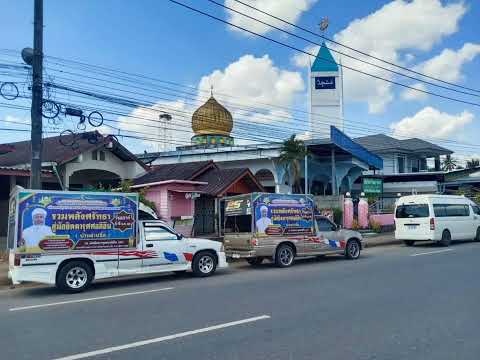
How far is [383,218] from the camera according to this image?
28.3 meters

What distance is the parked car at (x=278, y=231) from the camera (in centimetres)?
1391

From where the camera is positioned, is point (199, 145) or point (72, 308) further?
point (199, 145)

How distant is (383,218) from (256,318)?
23.1 m

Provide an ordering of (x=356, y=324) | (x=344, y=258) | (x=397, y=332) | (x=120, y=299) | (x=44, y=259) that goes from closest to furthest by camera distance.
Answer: (x=397, y=332), (x=356, y=324), (x=120, y=299), (x=44, y=259), (x=344, y=258)

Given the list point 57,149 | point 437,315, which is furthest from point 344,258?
point 57,149

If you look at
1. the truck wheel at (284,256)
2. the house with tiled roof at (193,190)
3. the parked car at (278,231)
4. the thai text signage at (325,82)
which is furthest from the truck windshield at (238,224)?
the thai text signage at (325,82)

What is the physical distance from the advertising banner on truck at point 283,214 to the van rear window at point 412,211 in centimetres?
725


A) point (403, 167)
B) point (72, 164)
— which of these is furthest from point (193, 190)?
point (403, 167)

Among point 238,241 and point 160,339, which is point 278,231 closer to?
point 238,241

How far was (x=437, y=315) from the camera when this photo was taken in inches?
275

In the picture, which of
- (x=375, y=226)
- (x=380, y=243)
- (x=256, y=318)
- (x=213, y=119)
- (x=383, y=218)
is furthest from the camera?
(x=213, y=119)

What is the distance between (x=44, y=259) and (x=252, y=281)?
483 centimetres

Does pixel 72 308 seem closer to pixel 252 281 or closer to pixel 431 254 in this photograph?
pixel 252 281

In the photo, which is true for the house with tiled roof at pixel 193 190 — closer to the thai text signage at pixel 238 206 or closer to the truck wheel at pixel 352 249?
the thai text signage at pixel 238 206
